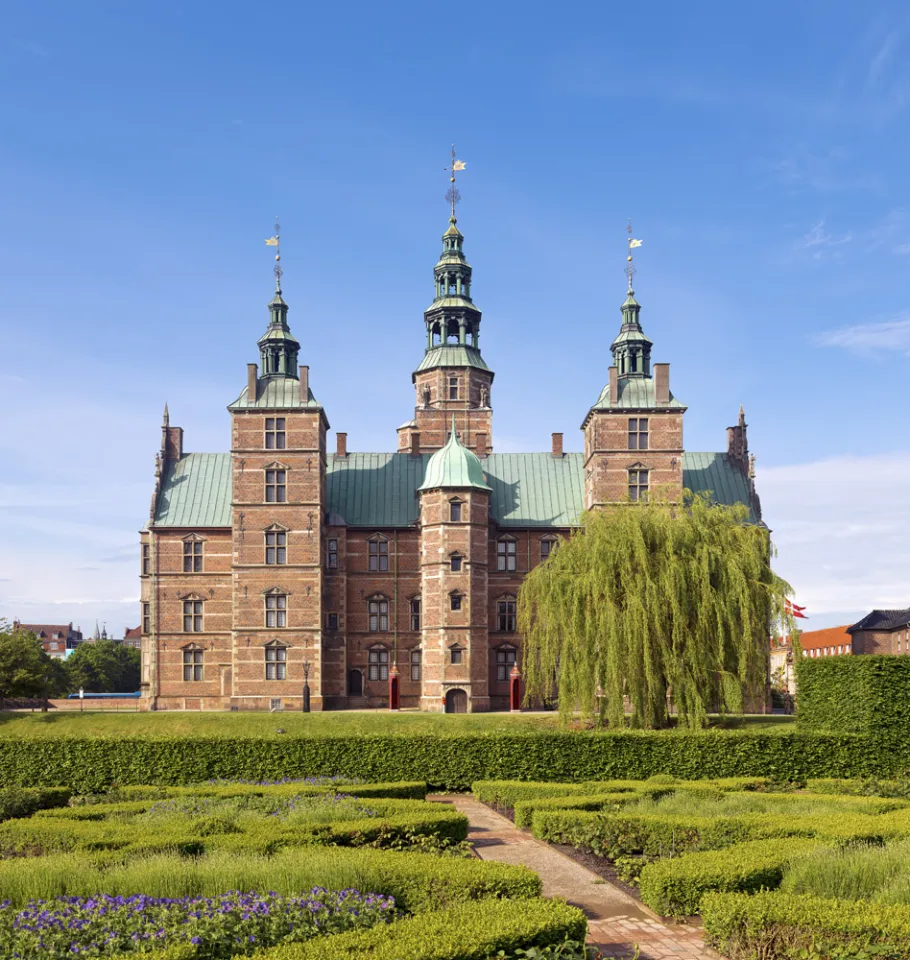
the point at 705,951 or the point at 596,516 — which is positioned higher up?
the point at 596,516

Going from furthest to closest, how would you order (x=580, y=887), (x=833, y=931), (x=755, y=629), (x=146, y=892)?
(x=755, y=629) → (x=580, y=887) → (x=146, y=892) → (x=833, y=931)

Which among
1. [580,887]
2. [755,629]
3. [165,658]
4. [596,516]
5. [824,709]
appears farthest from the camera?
[165,658]

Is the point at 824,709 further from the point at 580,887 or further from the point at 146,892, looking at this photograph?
the point at 146,892

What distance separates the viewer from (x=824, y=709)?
29391 mm

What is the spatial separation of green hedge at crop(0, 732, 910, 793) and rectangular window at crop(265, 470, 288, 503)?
Answer: 85.2ft

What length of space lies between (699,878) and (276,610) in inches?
1616

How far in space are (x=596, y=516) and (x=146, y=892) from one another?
26.0 meters

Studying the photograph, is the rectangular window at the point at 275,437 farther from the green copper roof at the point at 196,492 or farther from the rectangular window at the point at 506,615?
the rectangular window at the point at 506,615

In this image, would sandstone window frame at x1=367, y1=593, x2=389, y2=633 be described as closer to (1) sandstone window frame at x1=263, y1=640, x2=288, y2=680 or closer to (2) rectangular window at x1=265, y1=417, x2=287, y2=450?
(1) sandstone window frame at x1=263, y1=640, x2=288, y2=680

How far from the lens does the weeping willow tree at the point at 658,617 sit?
1240 inches

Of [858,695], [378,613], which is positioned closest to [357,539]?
[378,613]

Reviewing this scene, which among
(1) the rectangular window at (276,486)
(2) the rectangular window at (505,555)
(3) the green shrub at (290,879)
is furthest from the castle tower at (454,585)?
(3) the green shrub at (290,879)

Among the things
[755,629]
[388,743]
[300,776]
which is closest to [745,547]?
[755,629]

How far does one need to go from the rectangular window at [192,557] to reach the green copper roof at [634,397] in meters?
23.5
